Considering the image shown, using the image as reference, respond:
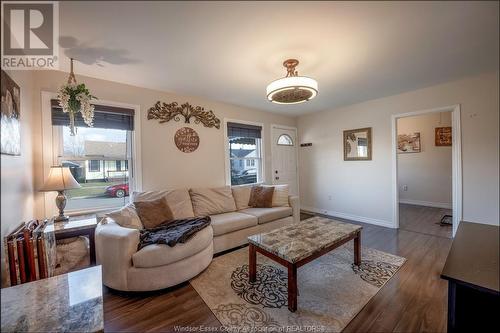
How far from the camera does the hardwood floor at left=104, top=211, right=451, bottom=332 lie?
4.62ft

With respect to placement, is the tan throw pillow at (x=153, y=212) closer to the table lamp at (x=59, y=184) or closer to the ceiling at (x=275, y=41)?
the table lamp at (x=59, y=184)

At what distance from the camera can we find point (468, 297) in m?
1.01

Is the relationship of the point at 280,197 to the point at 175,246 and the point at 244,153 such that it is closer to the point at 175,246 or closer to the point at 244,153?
the point at 244,153

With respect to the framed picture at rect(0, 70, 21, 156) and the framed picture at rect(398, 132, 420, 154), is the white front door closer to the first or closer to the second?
the framed picture at rect(398, 132, 420, 154)

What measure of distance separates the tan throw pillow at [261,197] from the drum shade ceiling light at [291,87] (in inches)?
61.4

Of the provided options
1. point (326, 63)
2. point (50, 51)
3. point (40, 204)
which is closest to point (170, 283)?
point (40, 204)

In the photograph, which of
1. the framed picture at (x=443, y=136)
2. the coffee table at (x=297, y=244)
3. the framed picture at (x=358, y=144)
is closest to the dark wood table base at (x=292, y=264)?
the coffee table at (x=297, y=244)

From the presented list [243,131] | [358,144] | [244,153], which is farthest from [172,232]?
[358,144]

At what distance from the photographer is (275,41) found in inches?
68.7

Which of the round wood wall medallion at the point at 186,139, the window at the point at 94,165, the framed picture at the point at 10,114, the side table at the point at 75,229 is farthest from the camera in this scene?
the round wood wall medallion at the point at 186,139

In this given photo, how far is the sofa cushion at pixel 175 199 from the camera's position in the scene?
2.54 metres

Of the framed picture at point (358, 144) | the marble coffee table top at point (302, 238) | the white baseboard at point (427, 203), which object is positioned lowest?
the white baseboard at point (427, 203)

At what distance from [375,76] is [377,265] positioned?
2264 millimetres

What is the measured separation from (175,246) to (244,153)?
Answer: 2.47 metres
